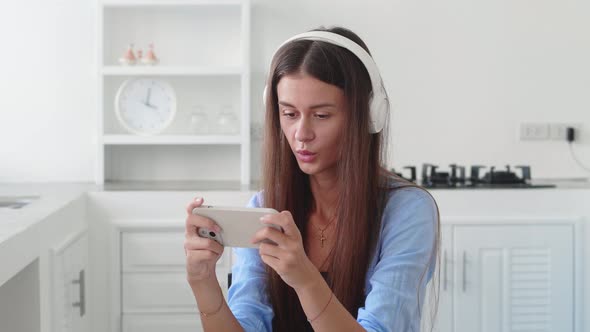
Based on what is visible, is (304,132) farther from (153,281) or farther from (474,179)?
(474,179)

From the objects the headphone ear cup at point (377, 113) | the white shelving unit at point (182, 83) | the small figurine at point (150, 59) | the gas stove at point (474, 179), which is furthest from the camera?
the white shelving unit at point (182, 83)

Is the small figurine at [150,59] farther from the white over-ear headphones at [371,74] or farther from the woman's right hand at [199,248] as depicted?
the woman's right hand at [199,248]

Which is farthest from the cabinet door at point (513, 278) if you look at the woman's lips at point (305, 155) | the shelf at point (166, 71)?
the woman's lips at point (305, 155)

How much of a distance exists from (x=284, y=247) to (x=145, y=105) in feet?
6.59

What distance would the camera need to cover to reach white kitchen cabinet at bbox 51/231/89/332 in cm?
220

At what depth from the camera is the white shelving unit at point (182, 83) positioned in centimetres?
308

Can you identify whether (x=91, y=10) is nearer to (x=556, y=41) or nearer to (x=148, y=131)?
(x=148, y=131)

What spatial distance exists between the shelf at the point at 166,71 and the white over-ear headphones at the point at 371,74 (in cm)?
157

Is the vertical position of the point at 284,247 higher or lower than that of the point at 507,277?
higher

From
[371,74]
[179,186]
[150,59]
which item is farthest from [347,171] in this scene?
[150,59]

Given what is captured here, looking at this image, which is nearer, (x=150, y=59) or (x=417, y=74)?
(x=150, y=59)

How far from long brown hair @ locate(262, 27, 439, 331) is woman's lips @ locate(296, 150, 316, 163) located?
60 millimetres

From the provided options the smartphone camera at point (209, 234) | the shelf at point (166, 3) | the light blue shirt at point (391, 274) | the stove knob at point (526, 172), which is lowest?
the light blue shirt at point (391, 274)

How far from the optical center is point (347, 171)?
1392mm
